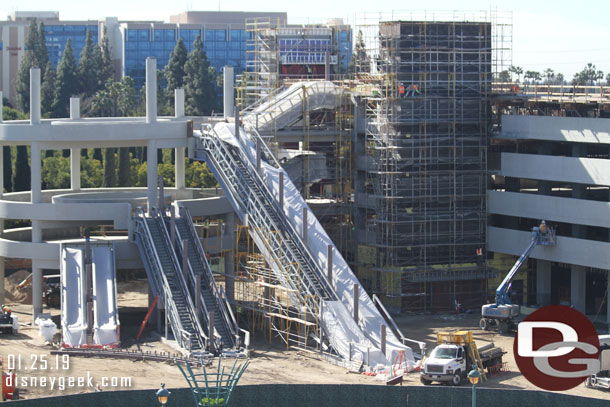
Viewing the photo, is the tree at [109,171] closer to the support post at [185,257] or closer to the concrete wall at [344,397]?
the support post at [185,257]

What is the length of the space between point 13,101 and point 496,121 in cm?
12640

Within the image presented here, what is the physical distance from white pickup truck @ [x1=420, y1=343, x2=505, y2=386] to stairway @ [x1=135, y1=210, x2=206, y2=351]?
11787 mm

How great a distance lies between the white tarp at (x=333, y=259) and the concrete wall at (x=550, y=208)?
13550mm

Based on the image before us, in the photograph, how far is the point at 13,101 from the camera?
184 meters

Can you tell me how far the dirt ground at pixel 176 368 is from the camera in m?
50.8

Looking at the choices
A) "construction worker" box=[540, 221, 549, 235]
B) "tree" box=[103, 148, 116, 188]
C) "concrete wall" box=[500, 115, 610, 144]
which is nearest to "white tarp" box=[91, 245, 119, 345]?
"construction worker" box=[540, 221, 549, 235]

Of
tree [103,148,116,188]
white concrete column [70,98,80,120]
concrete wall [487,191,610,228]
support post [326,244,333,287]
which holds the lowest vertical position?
support post [326,244,333,287]

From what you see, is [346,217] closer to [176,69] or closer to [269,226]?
[269,226]

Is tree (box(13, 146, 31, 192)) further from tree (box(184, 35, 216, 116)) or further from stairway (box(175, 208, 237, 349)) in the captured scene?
tree (box(184, 35, 216, 116))

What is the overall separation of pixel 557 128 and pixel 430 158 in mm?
7539

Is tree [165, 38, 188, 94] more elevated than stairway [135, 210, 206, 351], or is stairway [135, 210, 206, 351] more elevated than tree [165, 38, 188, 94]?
tree [165, 38, 188, 94]

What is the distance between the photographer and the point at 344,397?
137 ft

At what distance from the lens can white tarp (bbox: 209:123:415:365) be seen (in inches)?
2199

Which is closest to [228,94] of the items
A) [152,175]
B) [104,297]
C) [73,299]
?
[152,175]
